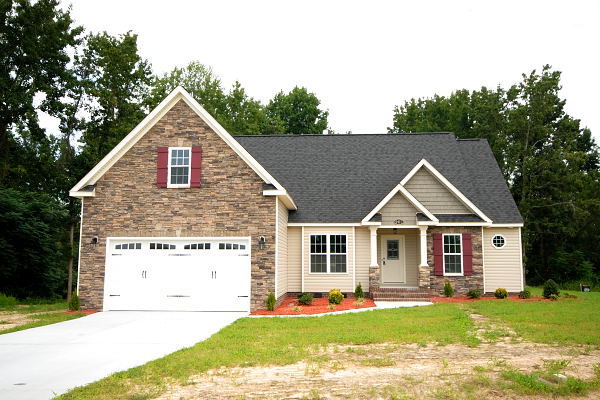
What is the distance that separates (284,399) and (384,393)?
129 cm

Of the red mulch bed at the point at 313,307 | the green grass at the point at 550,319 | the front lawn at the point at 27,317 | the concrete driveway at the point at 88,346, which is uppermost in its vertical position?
the green grass at the point at 550,319

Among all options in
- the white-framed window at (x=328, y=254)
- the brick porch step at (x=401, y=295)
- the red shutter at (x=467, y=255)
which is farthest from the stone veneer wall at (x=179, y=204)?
the red shutter at (x=467, y=255)

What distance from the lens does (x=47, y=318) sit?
14531 mm

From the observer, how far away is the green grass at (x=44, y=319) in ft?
41.0

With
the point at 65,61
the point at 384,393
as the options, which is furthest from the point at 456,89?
the point at 384,393

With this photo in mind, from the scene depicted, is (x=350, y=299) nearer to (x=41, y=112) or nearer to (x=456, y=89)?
(x=41, y=112)

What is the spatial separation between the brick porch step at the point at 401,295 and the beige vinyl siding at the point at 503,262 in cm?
318

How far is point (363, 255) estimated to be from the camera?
1978cm

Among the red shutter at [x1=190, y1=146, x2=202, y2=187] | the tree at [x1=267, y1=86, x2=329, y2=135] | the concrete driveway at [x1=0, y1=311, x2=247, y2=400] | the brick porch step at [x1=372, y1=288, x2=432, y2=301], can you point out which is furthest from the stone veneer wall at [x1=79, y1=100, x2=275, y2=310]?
the tree at [x1=267, y1=86, x2=329, y2=135]

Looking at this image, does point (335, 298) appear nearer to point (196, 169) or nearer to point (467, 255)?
point (467, 255)

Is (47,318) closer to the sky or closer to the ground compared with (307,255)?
closer to the ground

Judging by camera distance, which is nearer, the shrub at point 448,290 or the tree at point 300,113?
the shrub at point 448,290

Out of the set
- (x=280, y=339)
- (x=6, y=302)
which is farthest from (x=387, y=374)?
(x=6, y=302)

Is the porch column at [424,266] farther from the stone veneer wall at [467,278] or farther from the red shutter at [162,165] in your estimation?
the red shutter at [162,165]
